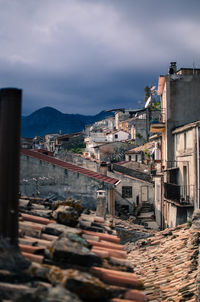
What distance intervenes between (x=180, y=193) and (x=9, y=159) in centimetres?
1837

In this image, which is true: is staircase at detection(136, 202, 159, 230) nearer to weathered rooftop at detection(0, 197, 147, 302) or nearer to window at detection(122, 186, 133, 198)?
window at detection(122, 186, 133, 198)

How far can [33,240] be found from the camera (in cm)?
541

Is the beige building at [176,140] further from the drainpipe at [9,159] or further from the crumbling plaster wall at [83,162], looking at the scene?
the drainpipe at [9,159]

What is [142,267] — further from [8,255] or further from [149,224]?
[149,224]

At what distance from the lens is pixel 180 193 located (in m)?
22.0

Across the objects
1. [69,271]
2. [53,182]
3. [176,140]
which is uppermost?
[176,140]

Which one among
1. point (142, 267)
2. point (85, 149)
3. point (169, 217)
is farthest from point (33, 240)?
point (85, 149)

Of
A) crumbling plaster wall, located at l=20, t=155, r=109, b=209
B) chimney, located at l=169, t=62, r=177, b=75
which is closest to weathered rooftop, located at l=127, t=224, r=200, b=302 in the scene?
crumbling plaster wall, located at l=20, t=155, r=109, b=209

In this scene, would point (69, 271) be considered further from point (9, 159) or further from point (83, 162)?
point (83, 162)

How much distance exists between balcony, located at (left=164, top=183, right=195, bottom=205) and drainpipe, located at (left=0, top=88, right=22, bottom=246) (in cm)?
1652

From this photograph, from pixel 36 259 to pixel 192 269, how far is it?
794 centimetres

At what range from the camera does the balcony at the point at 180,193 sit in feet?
67.1

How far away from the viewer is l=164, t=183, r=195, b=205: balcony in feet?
67.1

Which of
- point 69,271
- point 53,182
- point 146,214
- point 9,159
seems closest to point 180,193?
point 146,214
